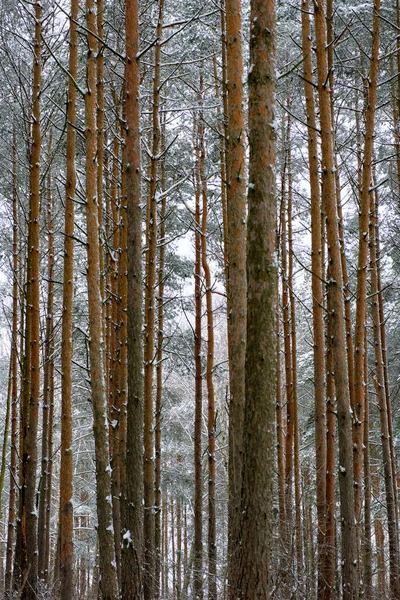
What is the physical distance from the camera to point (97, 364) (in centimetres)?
602


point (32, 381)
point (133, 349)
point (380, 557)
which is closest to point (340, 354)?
point (133, 349)

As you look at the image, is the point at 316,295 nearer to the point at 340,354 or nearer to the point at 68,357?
the point at 340,354

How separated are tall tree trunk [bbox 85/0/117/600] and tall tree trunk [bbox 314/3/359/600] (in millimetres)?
2343

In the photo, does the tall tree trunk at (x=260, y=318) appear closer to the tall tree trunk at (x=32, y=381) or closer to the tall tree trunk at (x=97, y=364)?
the tall tree trunk at (x=97, y=364)

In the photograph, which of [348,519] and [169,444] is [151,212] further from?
[169,444]

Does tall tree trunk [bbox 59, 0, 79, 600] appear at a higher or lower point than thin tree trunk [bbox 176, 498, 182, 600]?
higher

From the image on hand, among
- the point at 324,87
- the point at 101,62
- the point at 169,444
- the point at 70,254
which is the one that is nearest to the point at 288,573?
the point at 70,254

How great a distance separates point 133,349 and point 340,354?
84.1 inches

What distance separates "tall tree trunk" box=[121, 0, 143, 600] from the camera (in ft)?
18.0

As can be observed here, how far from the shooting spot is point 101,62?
7523 millimetres

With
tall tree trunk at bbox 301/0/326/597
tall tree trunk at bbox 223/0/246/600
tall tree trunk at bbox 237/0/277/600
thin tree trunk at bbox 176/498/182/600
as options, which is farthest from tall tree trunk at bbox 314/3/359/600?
tall tree trunk at bbox 237/0/277/600

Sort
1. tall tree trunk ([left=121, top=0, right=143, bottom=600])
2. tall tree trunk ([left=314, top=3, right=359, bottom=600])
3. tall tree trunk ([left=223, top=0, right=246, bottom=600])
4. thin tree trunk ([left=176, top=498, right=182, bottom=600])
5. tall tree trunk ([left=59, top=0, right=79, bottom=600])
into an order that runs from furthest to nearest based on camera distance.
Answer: thin tree trunk ([left=176, top=498, right=182, bottom=600]) → tall tree trunk ([left=59, top=0, right=79, bottom=600]) → tall tree trunk ([left=314, top=3, right=359, bottom=600]) → tall tree trunk ([left=121, top=0, right=143, bottom=600]) → tall tree trunk ([left=223, top=0, right=246, bottom=600])

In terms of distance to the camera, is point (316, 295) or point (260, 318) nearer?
point (260, 318)

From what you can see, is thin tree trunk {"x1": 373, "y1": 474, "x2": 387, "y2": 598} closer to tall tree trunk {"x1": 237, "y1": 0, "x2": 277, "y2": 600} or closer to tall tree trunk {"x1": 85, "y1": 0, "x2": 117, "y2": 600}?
tall tree trunk {"x1": 85, "y1": 0, "x2": 117, "y2": 600}
